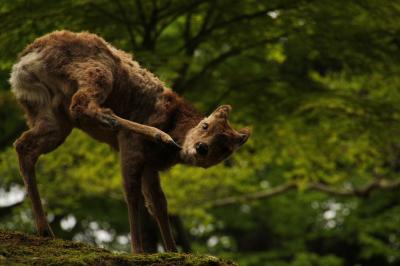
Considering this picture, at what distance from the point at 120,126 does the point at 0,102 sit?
11.9 meters

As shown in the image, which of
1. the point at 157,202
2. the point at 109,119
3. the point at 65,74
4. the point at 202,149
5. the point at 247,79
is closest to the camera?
the point at 109,119

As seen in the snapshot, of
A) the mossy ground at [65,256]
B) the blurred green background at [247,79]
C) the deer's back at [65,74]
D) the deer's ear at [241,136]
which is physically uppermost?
the deer's back at [65,74]

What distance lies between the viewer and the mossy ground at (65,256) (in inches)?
238

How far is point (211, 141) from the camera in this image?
Answer: 7.11 m

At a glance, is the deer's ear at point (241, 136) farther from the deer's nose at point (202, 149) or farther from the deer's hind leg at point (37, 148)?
the deer's hind leg at point (37, 148)

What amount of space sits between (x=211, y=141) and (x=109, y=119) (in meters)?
1.04

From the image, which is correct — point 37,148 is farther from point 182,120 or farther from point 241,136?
point 241,136

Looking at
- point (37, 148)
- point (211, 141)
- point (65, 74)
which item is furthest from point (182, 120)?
point (37, 148)

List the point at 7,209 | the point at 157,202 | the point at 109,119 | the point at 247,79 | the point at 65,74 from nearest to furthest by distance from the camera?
the point at 109,119 → the point at 65,74 → the point at 157,202 → the point at 247,79 → the point at 7,209

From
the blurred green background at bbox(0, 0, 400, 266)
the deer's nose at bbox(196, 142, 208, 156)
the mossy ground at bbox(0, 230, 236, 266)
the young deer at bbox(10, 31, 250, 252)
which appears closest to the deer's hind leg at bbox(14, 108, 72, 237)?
the young deer at bbox(10, 31, 250, 252)

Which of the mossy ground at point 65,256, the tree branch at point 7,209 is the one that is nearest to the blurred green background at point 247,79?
the tree branch at point 7,209

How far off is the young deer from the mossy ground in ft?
1.10

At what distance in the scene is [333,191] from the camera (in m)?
20.5

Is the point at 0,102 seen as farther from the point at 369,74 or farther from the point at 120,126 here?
the point at 120,126
